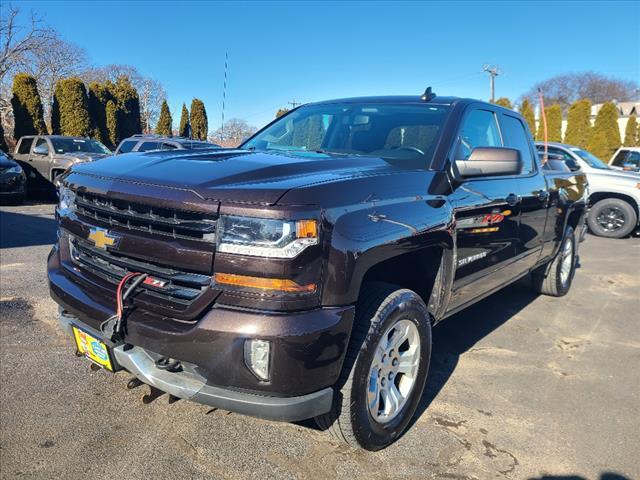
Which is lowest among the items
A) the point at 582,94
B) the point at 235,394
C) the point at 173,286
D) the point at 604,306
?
the point at 604,306

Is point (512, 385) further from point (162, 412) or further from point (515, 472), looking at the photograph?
point (162, 412)

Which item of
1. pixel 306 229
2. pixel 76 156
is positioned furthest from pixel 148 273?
pixel 76 156

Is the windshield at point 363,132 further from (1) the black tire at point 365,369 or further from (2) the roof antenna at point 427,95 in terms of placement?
(1) the black tire at point 365,369

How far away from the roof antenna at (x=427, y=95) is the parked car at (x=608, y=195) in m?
7.57

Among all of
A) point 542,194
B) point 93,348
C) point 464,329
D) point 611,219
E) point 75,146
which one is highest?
point 542,194

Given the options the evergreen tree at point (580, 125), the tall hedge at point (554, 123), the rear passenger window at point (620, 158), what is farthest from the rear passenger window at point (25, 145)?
the evergreen tree at point (580, 125)

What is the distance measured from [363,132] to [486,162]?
0.94m

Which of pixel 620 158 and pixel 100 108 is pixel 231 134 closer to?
pixel 620 158

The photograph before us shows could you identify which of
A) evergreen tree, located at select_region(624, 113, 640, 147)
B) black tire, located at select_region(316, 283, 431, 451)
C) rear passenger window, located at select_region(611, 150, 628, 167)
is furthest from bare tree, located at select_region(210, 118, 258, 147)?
evergreen tree, located at select_region(624, 113, 640, 147)

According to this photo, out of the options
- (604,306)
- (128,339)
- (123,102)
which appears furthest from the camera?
(123,102)

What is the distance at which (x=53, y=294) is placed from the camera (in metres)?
2.83

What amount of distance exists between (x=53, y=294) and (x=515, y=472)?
A: 8.75ft

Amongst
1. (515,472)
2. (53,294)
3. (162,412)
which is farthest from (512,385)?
(53,294)

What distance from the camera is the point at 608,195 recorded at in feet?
35.6
